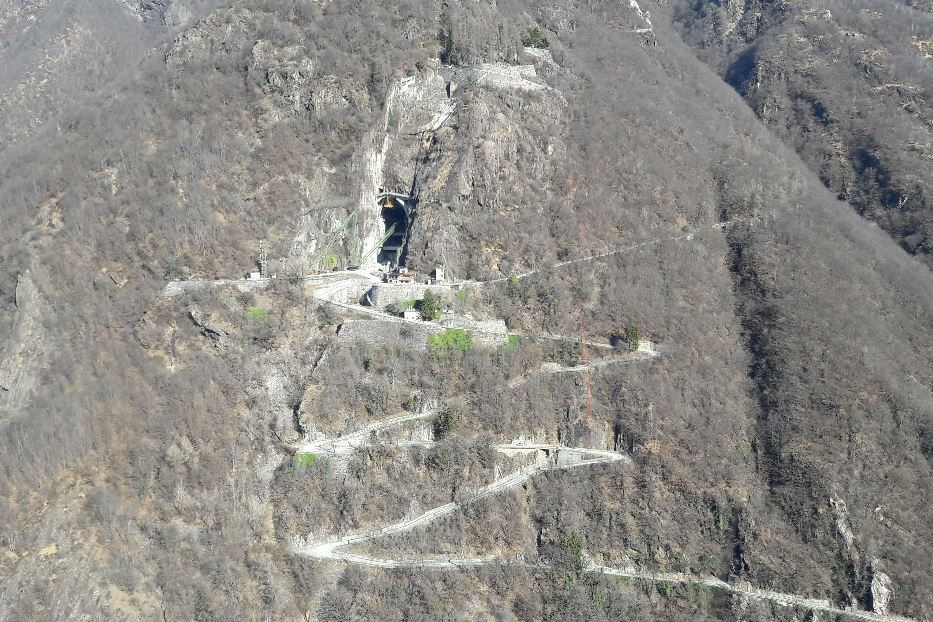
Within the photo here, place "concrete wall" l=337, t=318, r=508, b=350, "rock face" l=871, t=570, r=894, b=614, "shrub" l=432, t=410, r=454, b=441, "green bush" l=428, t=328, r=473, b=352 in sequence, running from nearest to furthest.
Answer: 1. "rock face" l=871, t=570, r=894, b=614
2. "shrub" l=432, t=410, r=454, b=441
3. "concrete wall" l=337, t=318, r=508, b=350
4. "green bush" l=428, t=328, r=473, b=352

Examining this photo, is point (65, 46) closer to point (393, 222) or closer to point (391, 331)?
point (393, 222)

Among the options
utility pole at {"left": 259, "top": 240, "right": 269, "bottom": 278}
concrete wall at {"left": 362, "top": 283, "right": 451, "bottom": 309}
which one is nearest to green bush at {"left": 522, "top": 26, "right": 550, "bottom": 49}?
concrete wall at {"left": 362, "top": 283, "right": 451, "bottom": 309}

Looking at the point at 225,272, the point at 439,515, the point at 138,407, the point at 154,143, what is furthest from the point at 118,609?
the point at 154,143

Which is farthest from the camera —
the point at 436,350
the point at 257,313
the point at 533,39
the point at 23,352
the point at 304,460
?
the point at 533,39

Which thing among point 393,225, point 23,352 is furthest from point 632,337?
point 23,352

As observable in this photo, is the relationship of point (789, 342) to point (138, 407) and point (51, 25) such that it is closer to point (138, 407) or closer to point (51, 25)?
point (138, 407)

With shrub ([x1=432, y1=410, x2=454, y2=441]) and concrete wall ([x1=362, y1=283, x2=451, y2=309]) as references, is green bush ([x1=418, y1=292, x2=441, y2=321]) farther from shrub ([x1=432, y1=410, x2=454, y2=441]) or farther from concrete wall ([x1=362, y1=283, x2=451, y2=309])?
shrub ([x1=432, y1=410, x2=454, y2=441])

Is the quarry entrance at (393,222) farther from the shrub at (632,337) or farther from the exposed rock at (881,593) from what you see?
the exposed rock at (881,593)
